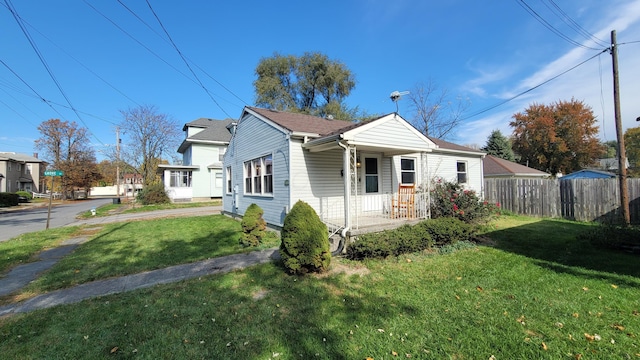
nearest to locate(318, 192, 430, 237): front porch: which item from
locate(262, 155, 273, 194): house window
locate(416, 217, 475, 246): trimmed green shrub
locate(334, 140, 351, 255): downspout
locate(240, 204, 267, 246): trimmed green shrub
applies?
locate(334, 140, 351, 255): downspout

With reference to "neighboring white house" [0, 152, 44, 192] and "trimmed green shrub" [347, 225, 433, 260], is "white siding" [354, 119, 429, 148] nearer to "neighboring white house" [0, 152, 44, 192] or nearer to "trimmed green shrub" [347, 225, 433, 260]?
"trimmed green shrub" [347, 225, 433, 260]

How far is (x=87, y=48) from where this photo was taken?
10.5 metres

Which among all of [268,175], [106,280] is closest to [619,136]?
[268,175]

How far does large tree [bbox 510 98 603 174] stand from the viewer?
31.7m

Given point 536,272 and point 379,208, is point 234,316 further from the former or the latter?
point 379,208

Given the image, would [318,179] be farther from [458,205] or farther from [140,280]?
[140,280]

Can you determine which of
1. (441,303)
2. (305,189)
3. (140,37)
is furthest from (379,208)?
(140,37)

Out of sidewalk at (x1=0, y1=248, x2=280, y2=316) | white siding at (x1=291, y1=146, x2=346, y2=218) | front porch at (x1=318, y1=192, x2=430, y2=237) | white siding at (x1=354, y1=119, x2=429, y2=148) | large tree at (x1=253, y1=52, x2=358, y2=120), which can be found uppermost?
large tree at (x1=253, y1=52, x2=358, y2=120)

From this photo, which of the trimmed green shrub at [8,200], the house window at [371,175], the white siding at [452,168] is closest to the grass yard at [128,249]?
the house window at [371,175]

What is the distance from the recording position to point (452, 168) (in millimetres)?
13320

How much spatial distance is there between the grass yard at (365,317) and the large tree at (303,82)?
84.7ft

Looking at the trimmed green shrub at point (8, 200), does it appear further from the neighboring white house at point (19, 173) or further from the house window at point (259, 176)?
the house window at point (259, 176)

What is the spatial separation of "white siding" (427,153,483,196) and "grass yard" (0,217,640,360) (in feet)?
24.5

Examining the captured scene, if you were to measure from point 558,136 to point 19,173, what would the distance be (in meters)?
73.5
